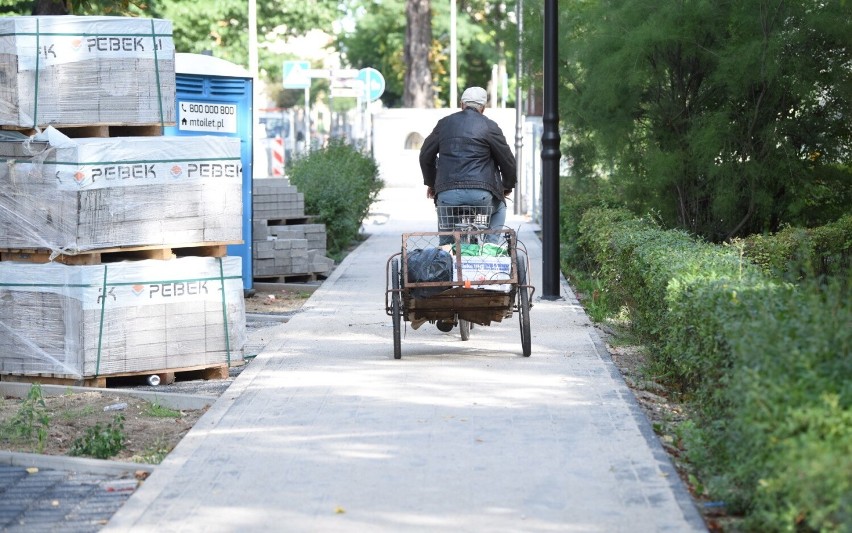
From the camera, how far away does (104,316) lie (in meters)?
8.59

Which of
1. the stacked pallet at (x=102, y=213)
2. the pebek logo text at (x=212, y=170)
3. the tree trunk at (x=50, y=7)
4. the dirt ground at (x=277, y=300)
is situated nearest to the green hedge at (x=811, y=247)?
the pebek logo text at (x=212, y=170)

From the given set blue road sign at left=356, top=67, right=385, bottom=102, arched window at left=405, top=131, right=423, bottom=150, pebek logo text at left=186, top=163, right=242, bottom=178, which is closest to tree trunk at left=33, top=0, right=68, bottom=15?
pebek logo text at left=186, top=163, right=242, bottom=178

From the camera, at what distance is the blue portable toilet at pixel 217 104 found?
12875 mm

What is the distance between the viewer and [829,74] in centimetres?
1279

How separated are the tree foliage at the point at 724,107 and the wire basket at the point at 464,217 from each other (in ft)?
Result: 12.8

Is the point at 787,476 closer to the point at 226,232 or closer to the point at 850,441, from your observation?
the point at 850,441

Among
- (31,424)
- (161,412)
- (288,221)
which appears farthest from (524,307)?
(288,221)

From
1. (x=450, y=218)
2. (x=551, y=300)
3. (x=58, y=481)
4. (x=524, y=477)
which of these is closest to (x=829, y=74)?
(x=551, y=300)

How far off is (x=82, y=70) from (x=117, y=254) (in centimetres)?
126

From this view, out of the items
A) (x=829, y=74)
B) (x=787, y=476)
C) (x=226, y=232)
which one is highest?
(x=829, y=74)

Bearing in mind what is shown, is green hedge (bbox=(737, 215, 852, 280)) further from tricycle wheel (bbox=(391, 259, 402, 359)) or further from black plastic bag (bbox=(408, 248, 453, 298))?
tricycle wheel (bbox=(391, 259, 402, 359))

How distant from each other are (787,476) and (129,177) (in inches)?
209

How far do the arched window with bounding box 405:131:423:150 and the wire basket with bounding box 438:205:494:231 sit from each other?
1319 inches

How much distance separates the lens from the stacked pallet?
28.1ft
